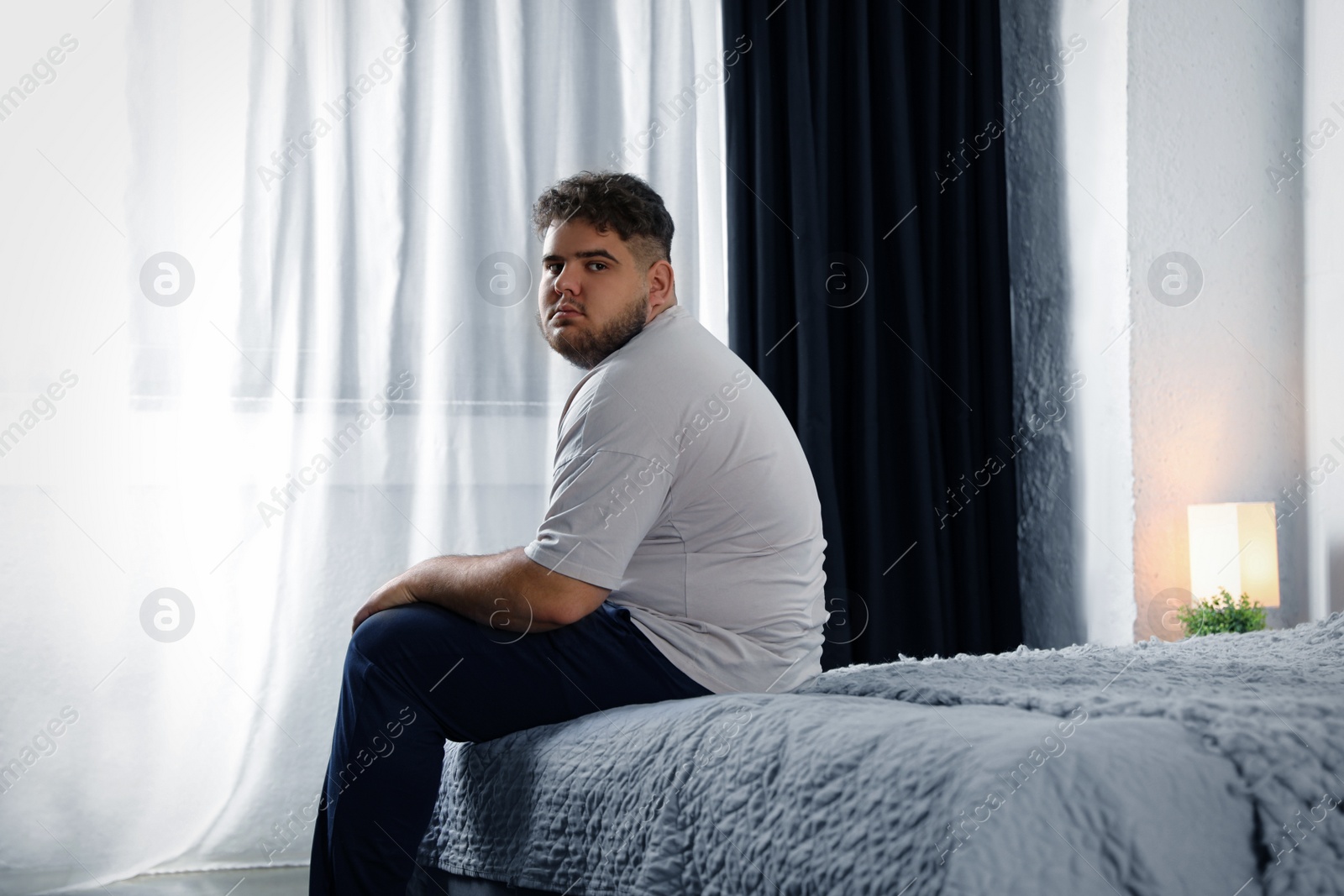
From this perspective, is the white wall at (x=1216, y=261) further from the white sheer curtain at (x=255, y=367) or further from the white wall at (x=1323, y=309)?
the white sheer curtain at (x=255, y=367)

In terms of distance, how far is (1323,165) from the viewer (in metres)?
2.59

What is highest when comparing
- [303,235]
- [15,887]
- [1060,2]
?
[1060,2]

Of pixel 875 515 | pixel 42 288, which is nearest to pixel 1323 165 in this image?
pixel 875 515

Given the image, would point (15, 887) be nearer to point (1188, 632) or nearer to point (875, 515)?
point (875, 515)

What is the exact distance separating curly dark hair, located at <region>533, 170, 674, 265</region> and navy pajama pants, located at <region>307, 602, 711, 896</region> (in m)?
0.57

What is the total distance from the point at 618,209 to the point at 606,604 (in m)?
0.58

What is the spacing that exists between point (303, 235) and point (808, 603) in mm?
1624

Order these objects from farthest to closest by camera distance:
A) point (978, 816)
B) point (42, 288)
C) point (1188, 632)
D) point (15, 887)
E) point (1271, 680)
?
point (1188, 632) → point (42, 288) → point (15, 887) → point (1271, 680) → point (978, 816)

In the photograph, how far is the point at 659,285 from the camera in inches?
62.2

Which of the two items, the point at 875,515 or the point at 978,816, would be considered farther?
the point at 875,515

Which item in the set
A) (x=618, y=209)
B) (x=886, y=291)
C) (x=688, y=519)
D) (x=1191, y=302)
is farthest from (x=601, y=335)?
(x=1191, y=302)

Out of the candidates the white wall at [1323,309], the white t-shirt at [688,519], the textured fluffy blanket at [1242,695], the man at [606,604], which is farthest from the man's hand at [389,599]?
the white wall at [1323,309]

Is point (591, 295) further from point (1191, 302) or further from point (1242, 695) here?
point (1191, 302)

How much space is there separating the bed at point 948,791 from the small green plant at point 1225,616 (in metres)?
1.32
